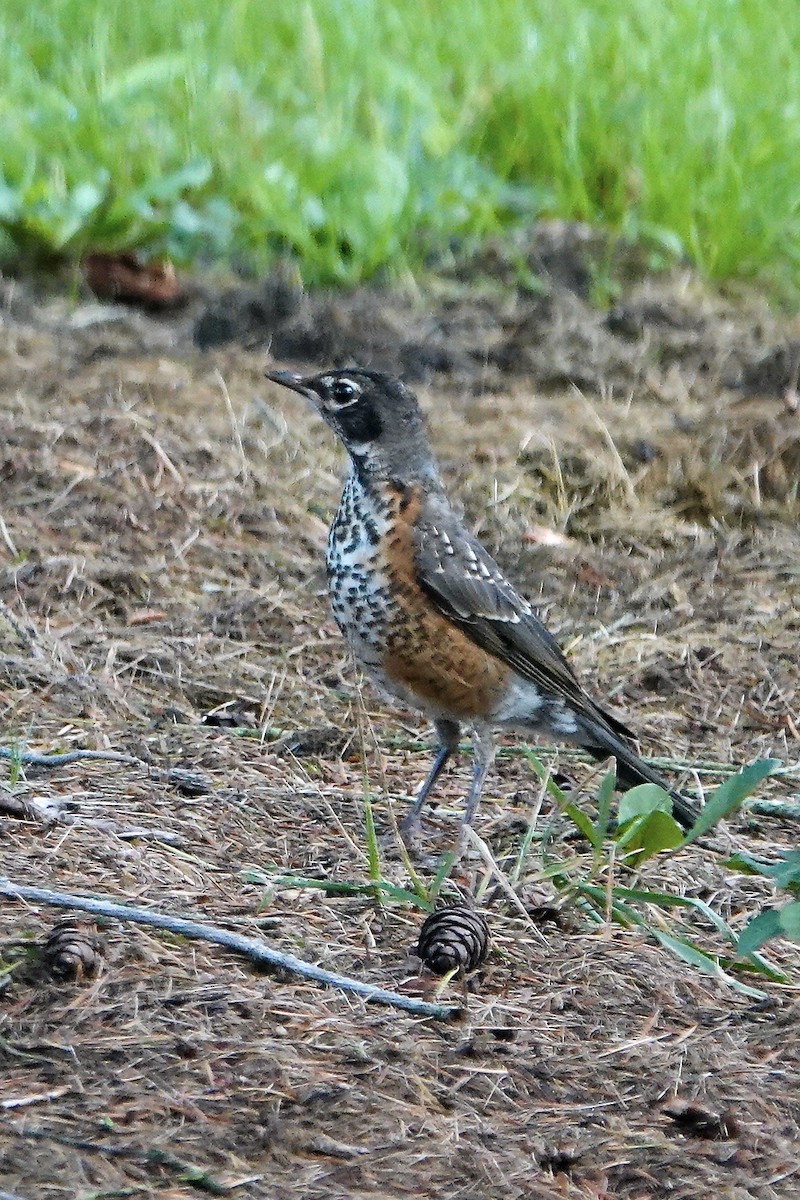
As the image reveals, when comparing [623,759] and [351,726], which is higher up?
[623,759]

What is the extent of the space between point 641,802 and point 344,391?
1518 millimetres

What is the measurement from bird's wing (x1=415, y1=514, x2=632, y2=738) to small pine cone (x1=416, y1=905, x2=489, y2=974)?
114 cm

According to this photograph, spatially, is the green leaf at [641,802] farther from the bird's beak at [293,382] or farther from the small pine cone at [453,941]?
the bird's beak at [293,382]

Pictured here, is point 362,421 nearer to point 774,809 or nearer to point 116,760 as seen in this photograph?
point 116,760

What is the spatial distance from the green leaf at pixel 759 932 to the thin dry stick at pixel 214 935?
1.72 ft

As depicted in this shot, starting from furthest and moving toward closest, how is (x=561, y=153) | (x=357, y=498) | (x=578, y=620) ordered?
(x=561, y=153) < (x=578, y=620) < (x=357, y=498)

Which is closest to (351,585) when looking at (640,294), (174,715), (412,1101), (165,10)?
(174,715)

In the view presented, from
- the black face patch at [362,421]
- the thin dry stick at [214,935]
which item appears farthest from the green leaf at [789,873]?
the black face patch at [362,421]

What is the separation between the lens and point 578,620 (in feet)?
16.9

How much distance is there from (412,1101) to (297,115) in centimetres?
655

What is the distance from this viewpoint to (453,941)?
3.02 meters

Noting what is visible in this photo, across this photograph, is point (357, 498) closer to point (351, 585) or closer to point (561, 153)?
point (351, 585)

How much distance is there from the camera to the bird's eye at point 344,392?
4422 millimetres

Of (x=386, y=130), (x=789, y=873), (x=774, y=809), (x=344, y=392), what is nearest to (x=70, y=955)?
(x=789, y=873)
